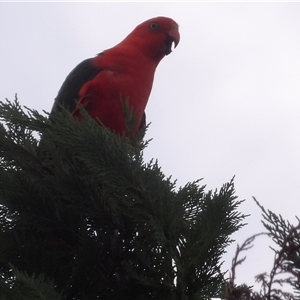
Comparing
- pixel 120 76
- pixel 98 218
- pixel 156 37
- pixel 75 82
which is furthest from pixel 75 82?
pixel 98 218

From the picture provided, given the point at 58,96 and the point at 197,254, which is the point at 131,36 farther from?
the point at 197,254

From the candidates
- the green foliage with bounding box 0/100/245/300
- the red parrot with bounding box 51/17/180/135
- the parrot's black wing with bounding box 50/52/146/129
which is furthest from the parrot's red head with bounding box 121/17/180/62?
the green foliage with bounding box 0/100/245/300

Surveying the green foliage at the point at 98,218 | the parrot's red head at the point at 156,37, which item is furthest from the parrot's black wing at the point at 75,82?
the green foliage at the point at 98,218

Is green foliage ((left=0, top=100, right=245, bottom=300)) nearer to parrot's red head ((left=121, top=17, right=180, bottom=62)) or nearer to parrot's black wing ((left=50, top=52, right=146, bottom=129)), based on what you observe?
parrot's black wing ((left=50, top=52, right=146, bottom=129))

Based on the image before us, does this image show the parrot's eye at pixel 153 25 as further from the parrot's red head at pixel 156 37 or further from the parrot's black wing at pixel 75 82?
the parrot's black wing at pixel 75 82

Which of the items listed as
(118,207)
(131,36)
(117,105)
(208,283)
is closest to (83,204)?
(118,207)

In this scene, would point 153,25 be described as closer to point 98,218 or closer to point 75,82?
point 75,82

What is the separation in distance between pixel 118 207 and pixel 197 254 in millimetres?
303

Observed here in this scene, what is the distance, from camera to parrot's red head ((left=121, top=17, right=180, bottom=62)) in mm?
3631

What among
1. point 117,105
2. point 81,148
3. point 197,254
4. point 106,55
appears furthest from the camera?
point 106,55

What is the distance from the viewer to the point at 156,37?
3713 mm

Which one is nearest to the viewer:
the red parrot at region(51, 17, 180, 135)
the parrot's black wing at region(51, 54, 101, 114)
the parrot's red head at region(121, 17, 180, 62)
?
the red parrot at region(51, 17, 180, 135)

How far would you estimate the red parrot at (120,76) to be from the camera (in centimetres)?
307

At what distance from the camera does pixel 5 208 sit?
1879mm
